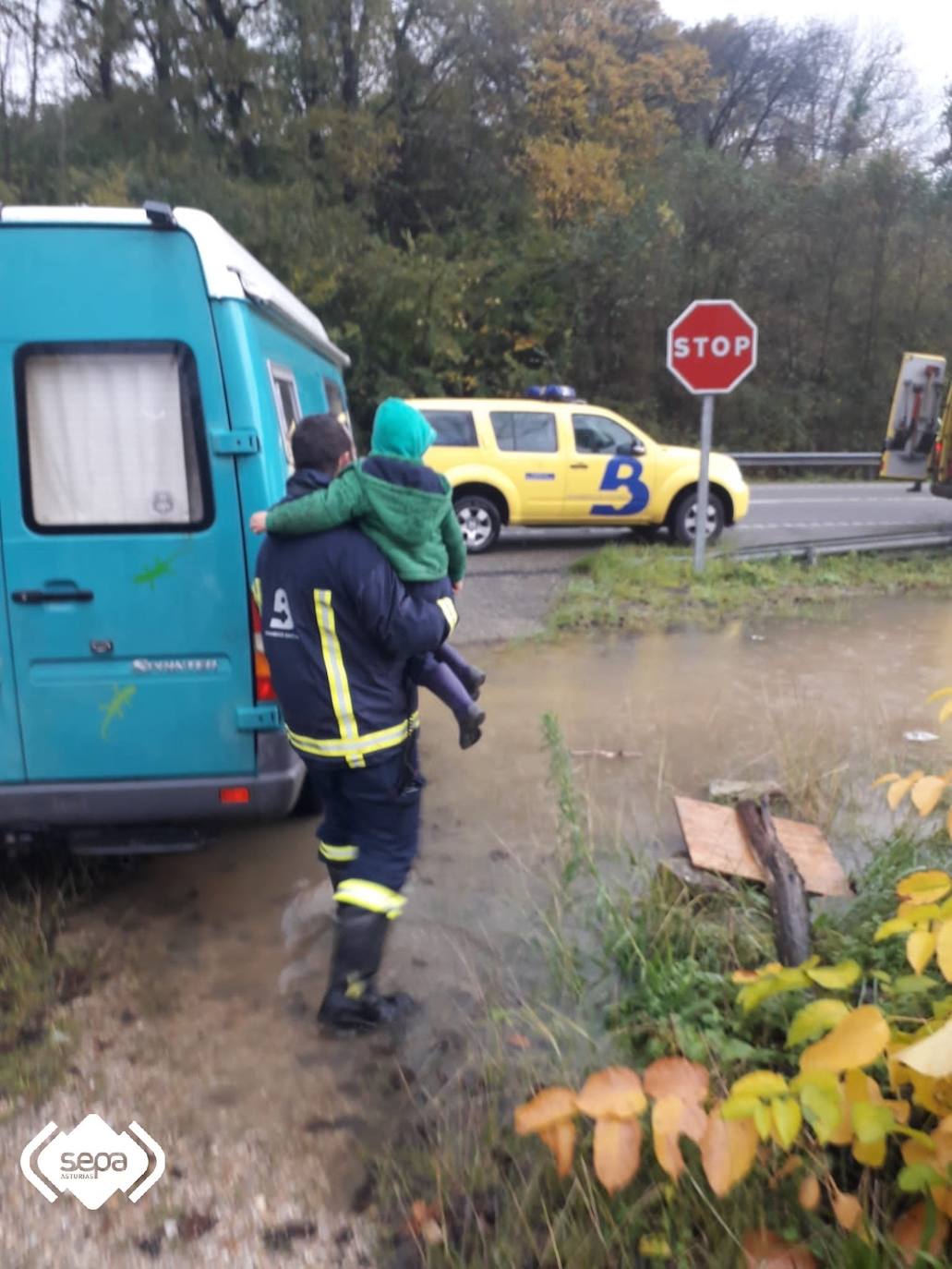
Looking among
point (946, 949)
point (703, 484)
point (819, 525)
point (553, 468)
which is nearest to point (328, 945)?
point (946, 949)

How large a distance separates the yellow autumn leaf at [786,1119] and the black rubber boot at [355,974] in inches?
67.1

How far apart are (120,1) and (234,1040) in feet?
86.0

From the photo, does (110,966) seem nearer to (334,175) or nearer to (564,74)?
(334,175)

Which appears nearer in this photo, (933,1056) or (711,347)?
(933,1056)

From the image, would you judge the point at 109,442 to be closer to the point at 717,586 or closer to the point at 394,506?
the point at 394,506

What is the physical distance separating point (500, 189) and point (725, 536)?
55.6ft

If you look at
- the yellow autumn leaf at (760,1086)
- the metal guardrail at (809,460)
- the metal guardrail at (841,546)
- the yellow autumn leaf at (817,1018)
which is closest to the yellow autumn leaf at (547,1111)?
the yellow autumn leaf at (760,1086)

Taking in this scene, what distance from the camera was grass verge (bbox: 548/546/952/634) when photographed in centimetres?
833

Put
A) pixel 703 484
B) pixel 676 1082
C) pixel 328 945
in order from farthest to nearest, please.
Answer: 1. pixel 703 484
2. pixel 328 945
3. pixel 676 1082

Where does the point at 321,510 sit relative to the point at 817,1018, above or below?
above

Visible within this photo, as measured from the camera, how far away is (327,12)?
78.3ft

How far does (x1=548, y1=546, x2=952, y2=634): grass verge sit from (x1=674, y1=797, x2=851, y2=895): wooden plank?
3941mm

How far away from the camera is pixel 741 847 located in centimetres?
382

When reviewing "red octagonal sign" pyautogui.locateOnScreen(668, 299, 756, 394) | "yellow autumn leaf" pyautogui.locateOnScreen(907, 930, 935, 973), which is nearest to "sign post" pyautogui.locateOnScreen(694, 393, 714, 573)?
"red octagonal sign" pyautogui.locateOnScreen(668, 299, 756, 394)
